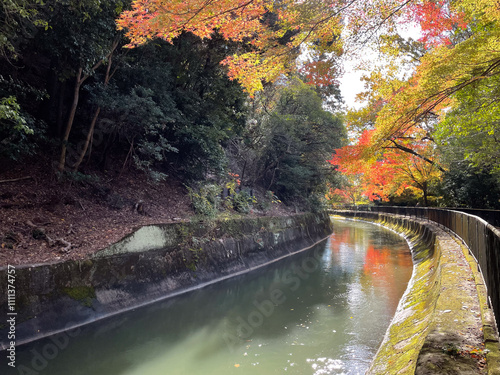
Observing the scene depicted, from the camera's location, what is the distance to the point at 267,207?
1645cm

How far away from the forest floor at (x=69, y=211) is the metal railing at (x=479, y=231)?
7.28m

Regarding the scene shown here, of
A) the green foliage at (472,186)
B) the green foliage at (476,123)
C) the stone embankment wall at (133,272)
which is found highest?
the green foliage at (476,123)

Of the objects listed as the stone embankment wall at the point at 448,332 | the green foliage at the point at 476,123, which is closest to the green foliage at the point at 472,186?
the green foliage at the point at 476,123

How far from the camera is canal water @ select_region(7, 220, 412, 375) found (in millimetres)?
5324

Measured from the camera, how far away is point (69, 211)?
8.37 m

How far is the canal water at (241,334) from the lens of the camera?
532cm

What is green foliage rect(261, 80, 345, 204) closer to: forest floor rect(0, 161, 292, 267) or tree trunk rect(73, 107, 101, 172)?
forest floor rect(0, 161, 292, 267)

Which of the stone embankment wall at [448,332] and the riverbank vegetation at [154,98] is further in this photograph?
the riverbank vegetation at [154,98]

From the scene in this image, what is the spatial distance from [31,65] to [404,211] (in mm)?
25586

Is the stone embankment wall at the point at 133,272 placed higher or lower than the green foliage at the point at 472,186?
lower

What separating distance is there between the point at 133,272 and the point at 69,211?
244 centimetres

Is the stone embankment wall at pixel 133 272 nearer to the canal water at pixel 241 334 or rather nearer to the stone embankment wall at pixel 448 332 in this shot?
the canal water at pixel 241 334

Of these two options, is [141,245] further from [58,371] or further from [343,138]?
[343,138]

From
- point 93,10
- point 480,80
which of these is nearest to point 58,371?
point 93,10
